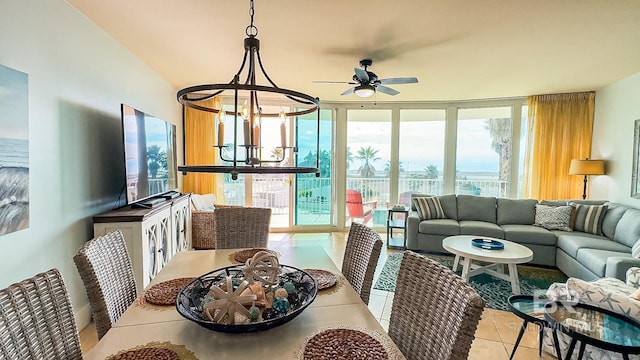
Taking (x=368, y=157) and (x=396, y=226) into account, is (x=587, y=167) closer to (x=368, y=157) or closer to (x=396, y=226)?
(x=396, y=226)

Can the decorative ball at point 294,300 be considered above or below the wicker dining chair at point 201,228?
above

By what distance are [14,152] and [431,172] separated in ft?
18.2

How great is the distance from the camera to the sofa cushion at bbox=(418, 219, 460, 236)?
416 cm

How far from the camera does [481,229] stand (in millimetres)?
4070

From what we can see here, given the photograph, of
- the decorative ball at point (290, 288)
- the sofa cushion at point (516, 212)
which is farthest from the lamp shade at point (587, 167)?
the decorative ball at point (290, 288)

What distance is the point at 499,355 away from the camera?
215 centimetres

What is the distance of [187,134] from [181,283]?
400cm

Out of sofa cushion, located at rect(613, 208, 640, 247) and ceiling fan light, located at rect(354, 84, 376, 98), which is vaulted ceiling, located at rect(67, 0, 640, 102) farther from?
sofa cushion, located at rect(613, 208, 640, 247)

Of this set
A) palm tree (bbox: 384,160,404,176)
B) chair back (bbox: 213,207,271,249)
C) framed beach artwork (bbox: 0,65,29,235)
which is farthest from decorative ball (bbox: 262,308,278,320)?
palm tree (bbox: 384,160,404,176)

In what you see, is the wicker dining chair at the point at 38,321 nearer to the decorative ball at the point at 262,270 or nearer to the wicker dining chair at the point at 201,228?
the decorative ball at the point at 262,270

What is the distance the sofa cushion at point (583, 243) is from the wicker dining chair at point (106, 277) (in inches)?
164

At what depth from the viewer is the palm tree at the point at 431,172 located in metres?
5.72

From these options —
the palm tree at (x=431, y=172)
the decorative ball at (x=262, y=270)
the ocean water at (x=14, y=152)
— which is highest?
the ocean water at (x=14, y=152)

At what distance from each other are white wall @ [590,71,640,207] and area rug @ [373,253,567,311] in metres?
1.48
